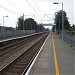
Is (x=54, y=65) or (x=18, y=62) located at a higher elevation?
(x=54, y=65)

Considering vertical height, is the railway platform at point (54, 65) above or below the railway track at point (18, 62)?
above

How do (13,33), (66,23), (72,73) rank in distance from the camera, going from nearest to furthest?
(72,73)
(13,33)
(66,23)

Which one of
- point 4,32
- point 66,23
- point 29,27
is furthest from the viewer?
point 29,27

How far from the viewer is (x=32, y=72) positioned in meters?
11.5

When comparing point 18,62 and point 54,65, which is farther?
point 18,62

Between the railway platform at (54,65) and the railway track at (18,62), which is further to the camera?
the railway track at (18,62)

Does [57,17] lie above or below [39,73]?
above

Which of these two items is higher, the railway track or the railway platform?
the railway platform

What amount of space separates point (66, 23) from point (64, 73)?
65789mm

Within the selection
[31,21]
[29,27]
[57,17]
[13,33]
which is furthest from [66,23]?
[31,21]

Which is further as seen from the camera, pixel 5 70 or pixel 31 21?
pixel 31 21

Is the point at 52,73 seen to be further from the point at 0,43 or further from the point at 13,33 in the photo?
the point at 13,33

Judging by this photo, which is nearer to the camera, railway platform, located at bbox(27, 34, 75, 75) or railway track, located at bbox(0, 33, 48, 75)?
railway platform, located at bbox(27, 34, 75, 75)

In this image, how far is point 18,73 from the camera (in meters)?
12.5
